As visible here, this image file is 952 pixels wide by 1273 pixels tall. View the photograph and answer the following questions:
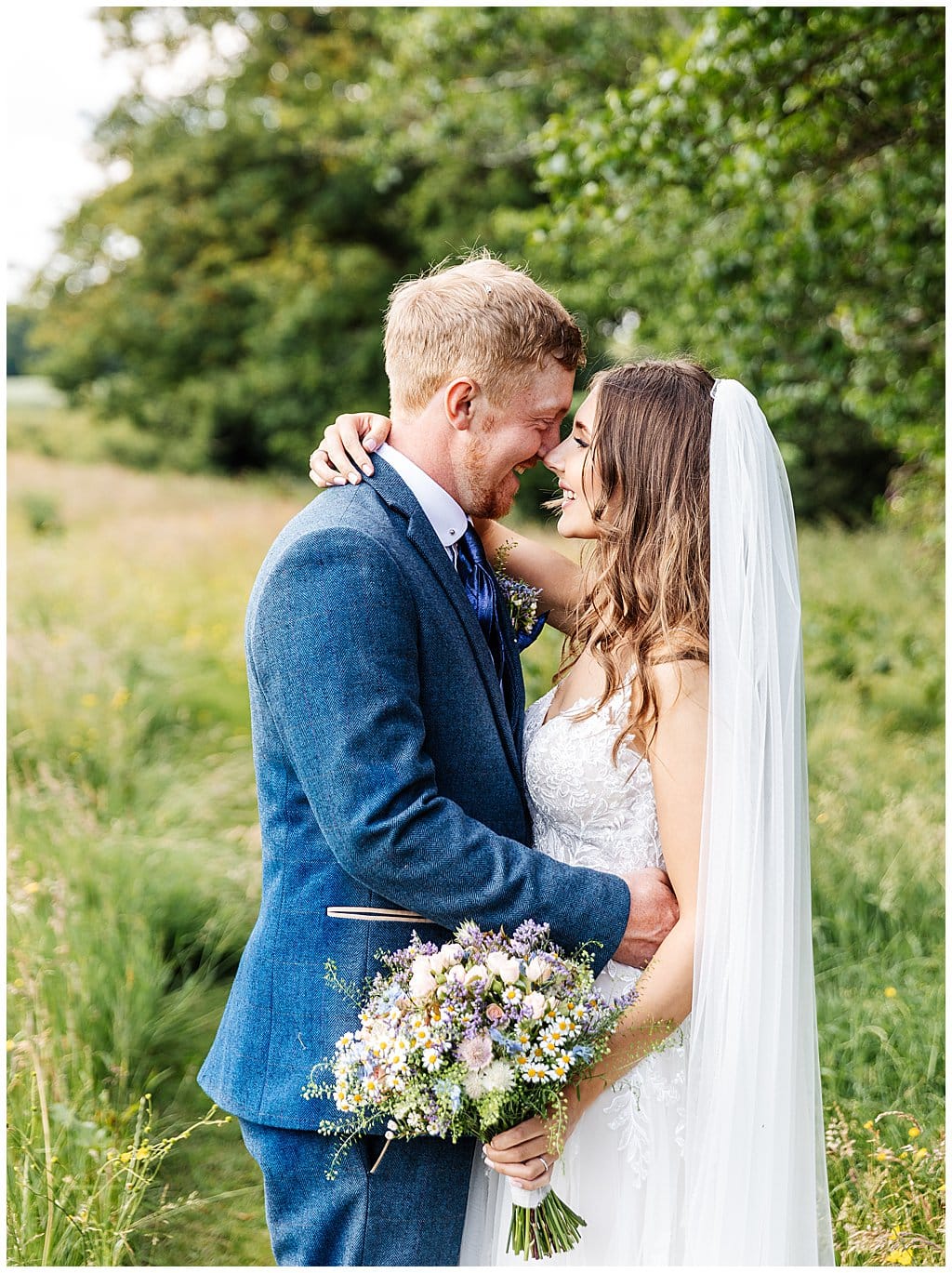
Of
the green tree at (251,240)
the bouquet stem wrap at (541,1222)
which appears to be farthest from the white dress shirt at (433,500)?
the green tree at (251,240)

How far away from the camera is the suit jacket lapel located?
2457mm

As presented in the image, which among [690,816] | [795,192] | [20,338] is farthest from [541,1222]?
[20,338]

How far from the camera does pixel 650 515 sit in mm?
2725

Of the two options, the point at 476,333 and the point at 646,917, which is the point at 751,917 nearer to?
the point at 646,917

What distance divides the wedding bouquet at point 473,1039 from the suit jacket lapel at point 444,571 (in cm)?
50

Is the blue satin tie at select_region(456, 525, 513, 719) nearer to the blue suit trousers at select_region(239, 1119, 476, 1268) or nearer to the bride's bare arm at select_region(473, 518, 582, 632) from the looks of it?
the bride's bare arm at select_region(473, 518, 582, 632)

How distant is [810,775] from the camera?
6.48 meters

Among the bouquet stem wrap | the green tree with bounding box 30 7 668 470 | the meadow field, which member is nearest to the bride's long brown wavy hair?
the bouquet stem wrap

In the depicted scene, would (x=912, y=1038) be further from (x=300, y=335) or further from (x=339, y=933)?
(x=300, y=335)

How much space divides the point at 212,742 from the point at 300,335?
15.8 meters

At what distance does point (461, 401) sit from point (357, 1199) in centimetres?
168

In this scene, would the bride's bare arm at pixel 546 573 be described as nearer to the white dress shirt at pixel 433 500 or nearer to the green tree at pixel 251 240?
the white dress shirt at pixel 433 500

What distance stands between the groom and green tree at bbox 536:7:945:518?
79.7 inches

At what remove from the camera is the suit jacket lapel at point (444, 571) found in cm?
246
